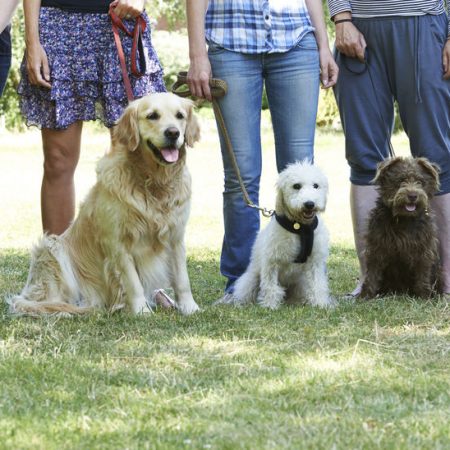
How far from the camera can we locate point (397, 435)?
9.89 ft

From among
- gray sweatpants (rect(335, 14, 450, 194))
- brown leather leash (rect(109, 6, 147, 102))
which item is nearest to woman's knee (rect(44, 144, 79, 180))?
brown leather leash (rect(109, 6, 147, 102))

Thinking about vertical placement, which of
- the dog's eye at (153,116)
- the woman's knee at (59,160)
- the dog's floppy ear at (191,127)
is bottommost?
the woman's knee at (59,160)

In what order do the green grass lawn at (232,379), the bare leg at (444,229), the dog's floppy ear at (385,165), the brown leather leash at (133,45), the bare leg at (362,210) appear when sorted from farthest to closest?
the bare leg at (362,210), the bare leg at (444,229), the dog's floppy ear at (385,165), the brown leather leash at (133,45), the green grass lawn at (232,379)

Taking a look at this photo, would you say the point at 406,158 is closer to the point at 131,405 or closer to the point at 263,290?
the point at 263,290

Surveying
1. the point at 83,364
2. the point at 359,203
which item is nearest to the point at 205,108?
the point at 359,203

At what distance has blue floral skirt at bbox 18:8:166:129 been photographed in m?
5.21

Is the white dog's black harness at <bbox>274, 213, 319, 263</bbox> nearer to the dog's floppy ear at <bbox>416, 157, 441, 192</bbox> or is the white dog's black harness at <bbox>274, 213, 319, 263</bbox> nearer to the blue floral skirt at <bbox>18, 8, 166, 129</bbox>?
the dog's floppy ear at <bbox>416, 157, 441, 192</bbox>

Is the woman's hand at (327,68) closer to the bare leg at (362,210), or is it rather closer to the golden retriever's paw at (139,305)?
the bare leg at (362,210)

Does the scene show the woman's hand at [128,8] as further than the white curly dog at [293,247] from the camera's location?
No

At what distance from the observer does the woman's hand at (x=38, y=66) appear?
16.8 feet

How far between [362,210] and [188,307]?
52.6 inches

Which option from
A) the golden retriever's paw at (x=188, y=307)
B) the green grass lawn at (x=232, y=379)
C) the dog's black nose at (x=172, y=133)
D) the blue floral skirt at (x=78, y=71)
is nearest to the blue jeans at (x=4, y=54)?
the blue floral skirt at (x=78, y=71)

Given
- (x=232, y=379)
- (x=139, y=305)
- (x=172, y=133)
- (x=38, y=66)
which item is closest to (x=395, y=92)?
(x=172, y=133)

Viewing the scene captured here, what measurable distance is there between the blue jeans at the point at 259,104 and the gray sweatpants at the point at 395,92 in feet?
0.90
